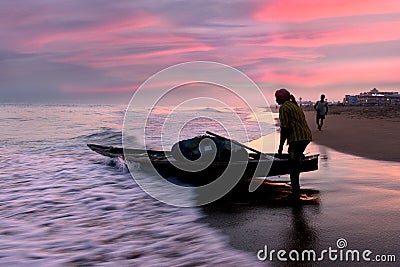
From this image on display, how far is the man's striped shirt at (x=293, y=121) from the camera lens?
22.1ft

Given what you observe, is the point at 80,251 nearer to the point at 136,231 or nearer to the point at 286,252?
the point at 136,231

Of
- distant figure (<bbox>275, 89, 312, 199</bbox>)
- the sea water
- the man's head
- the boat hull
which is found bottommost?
the sea water

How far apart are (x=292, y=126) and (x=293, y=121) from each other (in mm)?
91

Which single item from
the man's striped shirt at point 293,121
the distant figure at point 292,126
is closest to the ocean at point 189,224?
the distant figure at point 292,126

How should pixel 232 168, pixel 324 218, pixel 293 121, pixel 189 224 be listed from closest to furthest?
1. pixel 324 218
2. pixel 189 224
3. pixel 293 121
4. pixel 232 168

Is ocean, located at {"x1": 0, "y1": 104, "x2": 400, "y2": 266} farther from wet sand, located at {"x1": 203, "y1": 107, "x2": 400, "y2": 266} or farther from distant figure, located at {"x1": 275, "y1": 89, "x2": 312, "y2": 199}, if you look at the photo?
distant figure, located at {"x1": 275, "y1": 89, "x2": 312, "y2": 199}

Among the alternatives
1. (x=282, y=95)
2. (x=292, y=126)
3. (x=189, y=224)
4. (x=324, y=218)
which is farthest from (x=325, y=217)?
(x=282, y=95)

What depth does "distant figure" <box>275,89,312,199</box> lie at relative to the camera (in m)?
6.74

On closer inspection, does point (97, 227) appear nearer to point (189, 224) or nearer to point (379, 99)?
point (189, 224)

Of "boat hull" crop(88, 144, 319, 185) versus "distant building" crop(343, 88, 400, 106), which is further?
"distant building" crop(343, 88, 400, 106)

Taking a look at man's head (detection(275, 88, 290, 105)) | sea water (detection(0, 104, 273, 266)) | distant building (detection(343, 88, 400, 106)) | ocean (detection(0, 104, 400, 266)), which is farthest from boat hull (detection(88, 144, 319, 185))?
distant building (detection(343, 88, 400, 106))

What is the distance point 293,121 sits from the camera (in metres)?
6.80

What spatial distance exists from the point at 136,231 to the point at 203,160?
3444 mm

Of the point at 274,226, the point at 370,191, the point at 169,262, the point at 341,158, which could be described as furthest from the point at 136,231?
the point at 341,158
